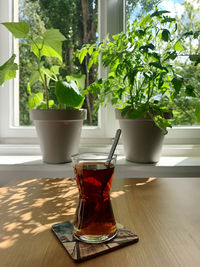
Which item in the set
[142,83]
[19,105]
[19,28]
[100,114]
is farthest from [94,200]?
[19,105]

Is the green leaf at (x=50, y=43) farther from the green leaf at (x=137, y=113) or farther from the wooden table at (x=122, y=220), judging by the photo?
the wooden table at (x=122, y=220)

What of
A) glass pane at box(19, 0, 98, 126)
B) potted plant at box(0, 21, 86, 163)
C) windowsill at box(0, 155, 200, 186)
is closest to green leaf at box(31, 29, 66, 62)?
potted plant at box(0, 21, 86, 163)

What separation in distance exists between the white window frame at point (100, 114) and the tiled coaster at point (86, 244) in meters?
1.12

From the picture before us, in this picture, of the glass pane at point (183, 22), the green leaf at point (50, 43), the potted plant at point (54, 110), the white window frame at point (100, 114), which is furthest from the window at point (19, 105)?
the green leaf at point (50, 43)

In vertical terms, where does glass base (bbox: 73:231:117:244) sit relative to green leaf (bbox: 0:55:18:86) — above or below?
below

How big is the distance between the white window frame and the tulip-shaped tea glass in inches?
42.9

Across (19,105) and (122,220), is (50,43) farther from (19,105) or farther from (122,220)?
(122,220)

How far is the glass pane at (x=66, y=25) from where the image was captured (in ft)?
5.48

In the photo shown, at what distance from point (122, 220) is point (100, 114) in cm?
112

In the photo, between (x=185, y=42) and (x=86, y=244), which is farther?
(x=185, y=42)

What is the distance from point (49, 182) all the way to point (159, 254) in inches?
21.3

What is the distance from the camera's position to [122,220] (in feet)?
1.98

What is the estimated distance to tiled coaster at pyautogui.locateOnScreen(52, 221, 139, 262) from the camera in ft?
1.46

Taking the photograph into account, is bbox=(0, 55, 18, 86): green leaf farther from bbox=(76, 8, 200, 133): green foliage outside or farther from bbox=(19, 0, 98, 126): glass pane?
bbox=(19, 0, 98, 126): glass pane
